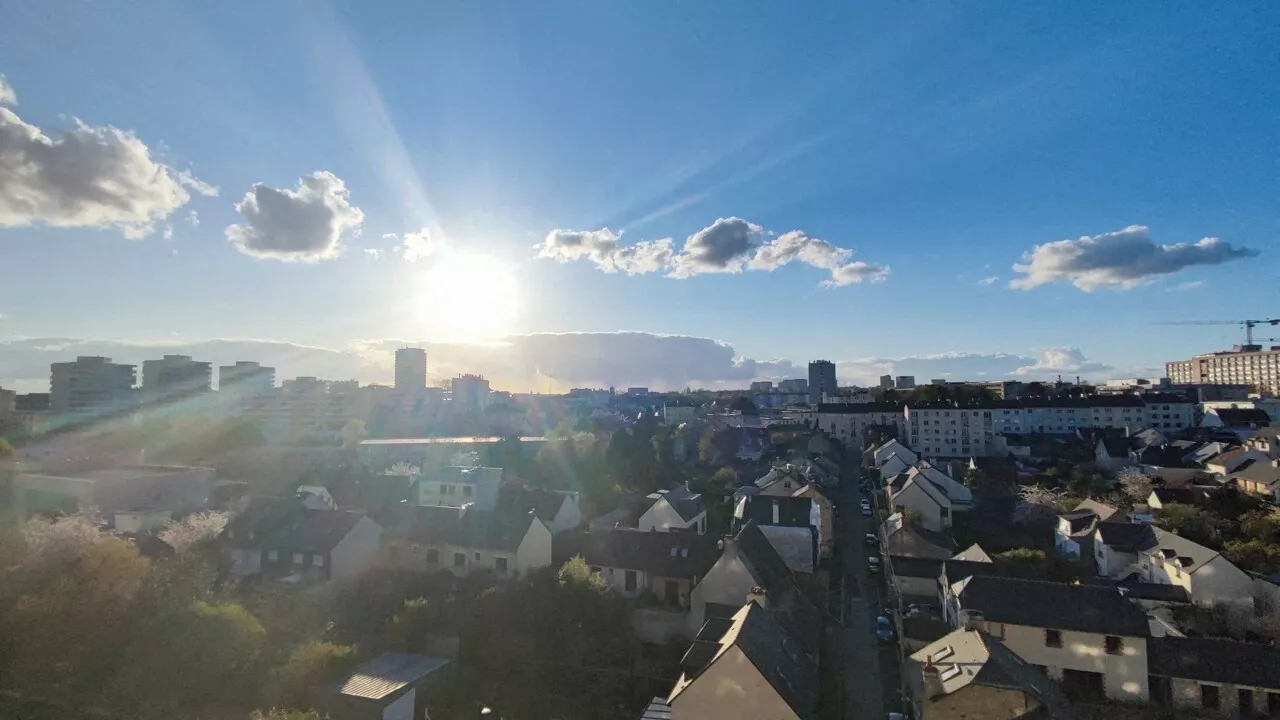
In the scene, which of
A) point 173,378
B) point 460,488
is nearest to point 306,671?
point 460,488

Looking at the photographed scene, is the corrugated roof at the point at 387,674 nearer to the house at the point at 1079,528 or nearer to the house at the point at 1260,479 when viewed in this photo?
the house at the point at 1079,528

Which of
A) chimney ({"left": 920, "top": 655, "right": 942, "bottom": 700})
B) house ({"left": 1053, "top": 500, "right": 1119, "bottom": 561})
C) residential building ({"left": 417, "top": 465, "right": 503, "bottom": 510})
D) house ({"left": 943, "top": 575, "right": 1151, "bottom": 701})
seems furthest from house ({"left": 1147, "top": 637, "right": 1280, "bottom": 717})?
residential building ({"left": 417, "top": 465, "right": 503, "bottom": 510})

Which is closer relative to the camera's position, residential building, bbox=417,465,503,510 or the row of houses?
the row of houses

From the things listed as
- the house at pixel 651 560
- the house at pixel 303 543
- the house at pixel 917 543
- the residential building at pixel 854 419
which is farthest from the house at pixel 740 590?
the residential building at pixel 854 419

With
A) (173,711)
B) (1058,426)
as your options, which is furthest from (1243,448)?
(173,711)

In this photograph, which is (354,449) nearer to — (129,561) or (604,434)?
(604,434)

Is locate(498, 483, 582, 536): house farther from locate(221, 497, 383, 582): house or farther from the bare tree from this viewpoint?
the bare tree
